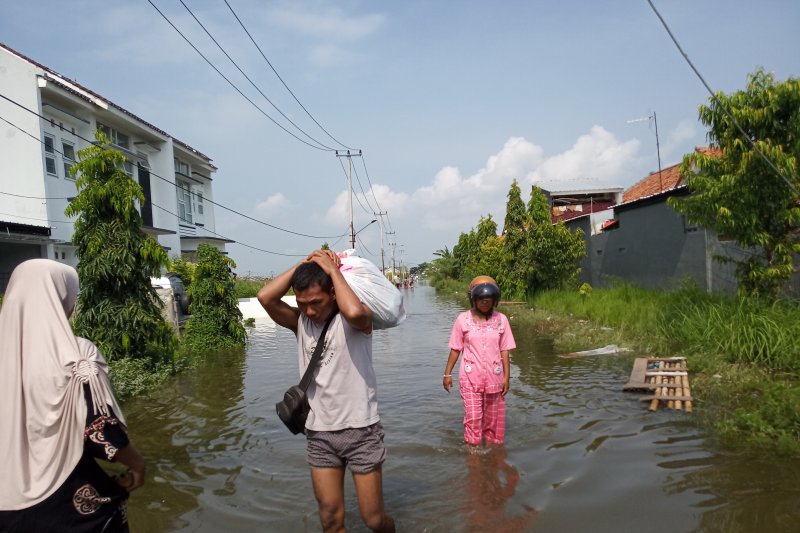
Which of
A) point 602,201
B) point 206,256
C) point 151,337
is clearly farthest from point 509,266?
point 602,201

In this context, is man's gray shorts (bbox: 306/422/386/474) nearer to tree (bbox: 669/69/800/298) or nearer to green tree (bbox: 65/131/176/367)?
green tree (bbox: 65/131/176/367)

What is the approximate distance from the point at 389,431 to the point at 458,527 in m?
2.57

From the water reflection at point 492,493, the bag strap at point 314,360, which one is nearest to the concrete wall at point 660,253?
the water reflection at point 492,493

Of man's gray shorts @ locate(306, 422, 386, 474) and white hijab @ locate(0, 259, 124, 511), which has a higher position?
white hijab @ locate(0, 259, 124, 511)

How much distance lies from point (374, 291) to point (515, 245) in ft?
66.6

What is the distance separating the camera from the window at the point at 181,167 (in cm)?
3133

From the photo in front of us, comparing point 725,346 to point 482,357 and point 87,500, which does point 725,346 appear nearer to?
point 482,357

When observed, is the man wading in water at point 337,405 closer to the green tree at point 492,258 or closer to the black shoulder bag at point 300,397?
the black shoulder bag at point 300,397

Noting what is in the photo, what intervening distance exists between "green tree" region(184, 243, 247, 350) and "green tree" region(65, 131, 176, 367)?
12.6 feet

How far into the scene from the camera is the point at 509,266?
2303cm

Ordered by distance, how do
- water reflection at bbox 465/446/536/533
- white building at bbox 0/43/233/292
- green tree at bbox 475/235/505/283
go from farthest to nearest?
green tree at bbox 475/235/505/283 < white building at bbox 0/43/233/292 < water reflection at bbox 465/446/536/533

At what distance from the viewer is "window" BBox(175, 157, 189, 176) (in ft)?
103

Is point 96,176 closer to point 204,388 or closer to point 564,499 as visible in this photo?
point 204,388

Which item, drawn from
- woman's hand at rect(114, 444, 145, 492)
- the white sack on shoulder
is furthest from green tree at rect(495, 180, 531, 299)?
woman's hand at rect(114, 444, 145, 492)
